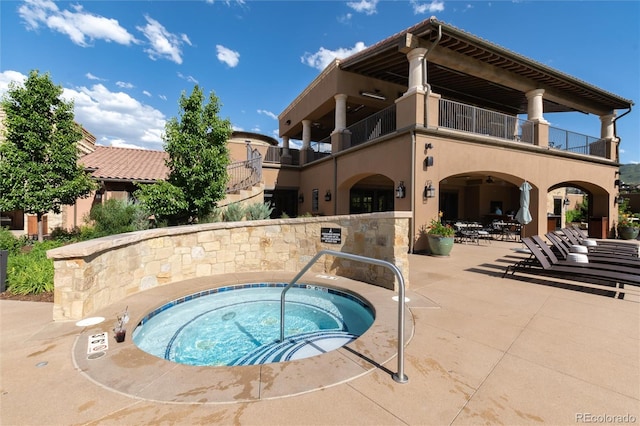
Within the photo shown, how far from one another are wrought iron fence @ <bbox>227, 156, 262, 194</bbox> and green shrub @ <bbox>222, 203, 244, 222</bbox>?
2710 millimetres

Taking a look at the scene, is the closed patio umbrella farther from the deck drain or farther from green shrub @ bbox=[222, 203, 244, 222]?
the deck drain

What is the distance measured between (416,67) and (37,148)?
1203 centimetres

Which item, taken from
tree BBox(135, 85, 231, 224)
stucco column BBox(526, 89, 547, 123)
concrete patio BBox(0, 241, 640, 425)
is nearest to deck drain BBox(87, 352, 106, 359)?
concrete patio BBox(0, 241, 640, 425)

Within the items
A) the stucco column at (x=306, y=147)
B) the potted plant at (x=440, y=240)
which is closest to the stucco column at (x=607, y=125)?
the potted plant at (x=440, y=240)

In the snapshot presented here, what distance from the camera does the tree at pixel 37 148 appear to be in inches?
278

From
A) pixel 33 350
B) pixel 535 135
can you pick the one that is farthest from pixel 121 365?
pixel 535 135

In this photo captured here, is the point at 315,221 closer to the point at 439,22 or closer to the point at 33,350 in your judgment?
the point at 33,350

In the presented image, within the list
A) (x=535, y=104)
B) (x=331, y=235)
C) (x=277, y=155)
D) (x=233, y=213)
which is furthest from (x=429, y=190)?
(x=277, y=155)

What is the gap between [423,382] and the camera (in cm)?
239

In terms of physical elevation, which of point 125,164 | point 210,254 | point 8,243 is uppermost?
point 125,164

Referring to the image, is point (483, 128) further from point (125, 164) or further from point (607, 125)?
point (125, 164)

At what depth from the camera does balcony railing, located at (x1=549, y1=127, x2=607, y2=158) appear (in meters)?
13.1

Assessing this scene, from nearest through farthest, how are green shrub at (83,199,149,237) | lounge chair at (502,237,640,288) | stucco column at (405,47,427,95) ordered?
lounge chair at (502,237,640,288) < green shrub at (83,199,149,237) < stucco column at (405,47,427,95)

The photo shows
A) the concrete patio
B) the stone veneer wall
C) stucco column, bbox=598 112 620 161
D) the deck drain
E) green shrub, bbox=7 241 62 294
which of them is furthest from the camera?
stucco column, bbox=598 112 620 161
